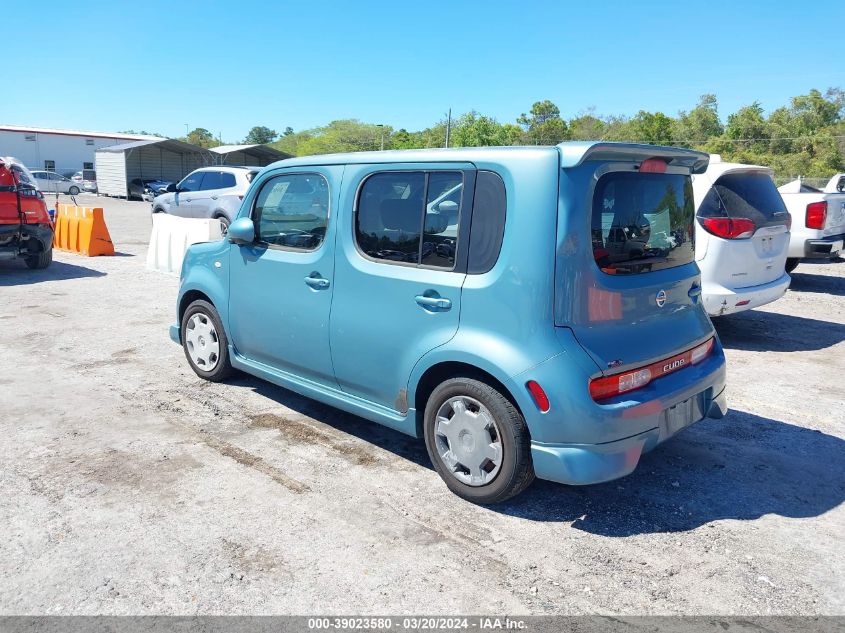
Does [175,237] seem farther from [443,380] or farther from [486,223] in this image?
[486,223]

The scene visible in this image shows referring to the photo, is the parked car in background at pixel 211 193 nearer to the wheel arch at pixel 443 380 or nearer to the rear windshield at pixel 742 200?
the rear windshield at pixel 742 200

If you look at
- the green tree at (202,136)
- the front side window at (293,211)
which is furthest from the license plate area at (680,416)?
the green tree at (202,136)

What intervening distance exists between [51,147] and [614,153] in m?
63.5

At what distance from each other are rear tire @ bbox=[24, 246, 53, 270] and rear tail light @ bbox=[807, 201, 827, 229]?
12.8 metres

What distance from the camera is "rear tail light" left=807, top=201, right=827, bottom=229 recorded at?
35.3 feet

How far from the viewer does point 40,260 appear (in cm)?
1181

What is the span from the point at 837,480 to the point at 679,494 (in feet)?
3.67

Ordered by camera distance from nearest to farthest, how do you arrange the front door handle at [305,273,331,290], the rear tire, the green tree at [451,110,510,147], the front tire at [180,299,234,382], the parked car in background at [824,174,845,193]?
the front door handle at [305,273,331,290] → the front tire at [180,299,234,382] → the rear tire → the parked car in background at [824,174,845,193] → the green tree at [451,110,510,147]

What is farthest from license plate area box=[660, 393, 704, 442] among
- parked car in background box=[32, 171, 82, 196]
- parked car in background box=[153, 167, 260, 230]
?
parked car in background box=[32, 171, 82, 196]

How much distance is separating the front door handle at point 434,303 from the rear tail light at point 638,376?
897 millimetres

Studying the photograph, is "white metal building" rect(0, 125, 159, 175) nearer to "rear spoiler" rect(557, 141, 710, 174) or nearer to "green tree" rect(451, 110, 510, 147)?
"green tree" rect(451, 110, 510, 147)

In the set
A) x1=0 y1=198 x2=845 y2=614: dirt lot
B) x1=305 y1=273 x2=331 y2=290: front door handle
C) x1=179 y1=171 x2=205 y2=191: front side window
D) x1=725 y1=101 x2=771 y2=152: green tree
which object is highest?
x1=725 y1=101 x2=771 y2=152: green tree

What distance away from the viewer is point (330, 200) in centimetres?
445

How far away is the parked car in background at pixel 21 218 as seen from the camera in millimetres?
10922
